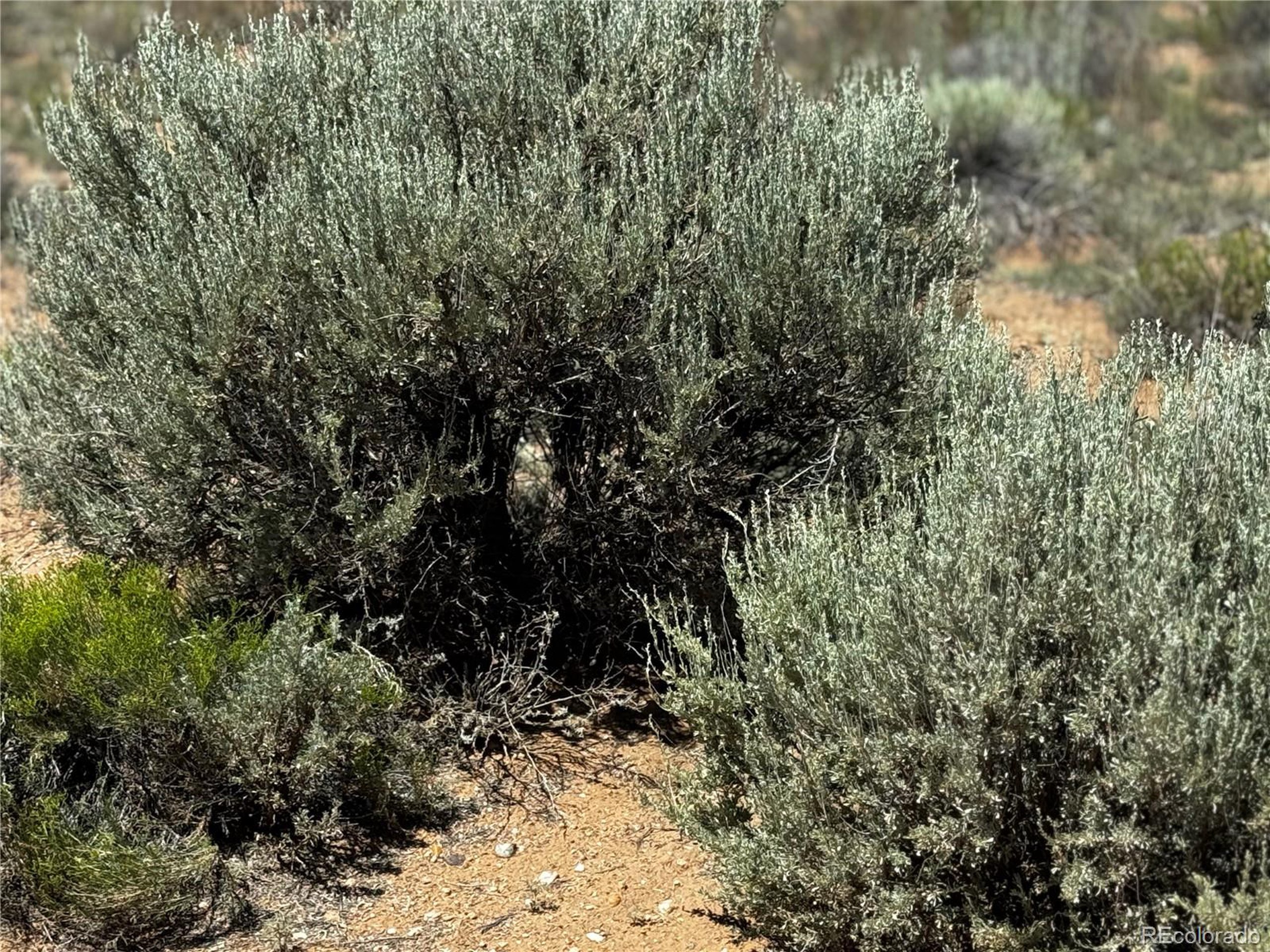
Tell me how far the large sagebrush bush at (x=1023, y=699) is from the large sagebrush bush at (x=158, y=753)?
111cm

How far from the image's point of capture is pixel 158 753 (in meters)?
3.93

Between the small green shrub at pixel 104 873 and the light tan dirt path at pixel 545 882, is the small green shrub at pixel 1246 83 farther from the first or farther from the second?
the small green shrub at pixel 104 873

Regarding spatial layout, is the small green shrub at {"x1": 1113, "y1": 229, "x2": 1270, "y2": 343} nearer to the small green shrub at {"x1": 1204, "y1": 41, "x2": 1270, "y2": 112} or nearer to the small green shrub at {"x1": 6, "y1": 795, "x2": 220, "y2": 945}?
the small green shrub at {"x1": 6, "y1": 795, "x2": 220, "y2": 945}

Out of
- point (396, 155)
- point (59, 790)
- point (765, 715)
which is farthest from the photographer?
point (396, 155)

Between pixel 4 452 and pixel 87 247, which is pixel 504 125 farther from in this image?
pixel 4 452

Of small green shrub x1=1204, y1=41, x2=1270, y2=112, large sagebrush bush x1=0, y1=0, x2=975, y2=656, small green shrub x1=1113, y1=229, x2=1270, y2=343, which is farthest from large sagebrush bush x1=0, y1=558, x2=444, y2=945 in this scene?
small green shrub x1=1204, y1=41, x2=1270, y2=112

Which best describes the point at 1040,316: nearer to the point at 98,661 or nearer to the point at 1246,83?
the point at 98,661

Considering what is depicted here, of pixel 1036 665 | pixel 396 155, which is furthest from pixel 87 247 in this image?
pixel 1036 665

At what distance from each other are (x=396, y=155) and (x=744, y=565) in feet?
5.68

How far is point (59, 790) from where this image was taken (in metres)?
3.94

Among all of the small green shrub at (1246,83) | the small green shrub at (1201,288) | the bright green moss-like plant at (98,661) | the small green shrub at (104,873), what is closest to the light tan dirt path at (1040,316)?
the small green shrub at (1201,288)

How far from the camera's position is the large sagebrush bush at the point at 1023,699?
284cm

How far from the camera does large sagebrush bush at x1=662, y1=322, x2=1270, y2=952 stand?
112 inches

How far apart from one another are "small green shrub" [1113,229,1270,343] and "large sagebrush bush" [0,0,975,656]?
3.58m
